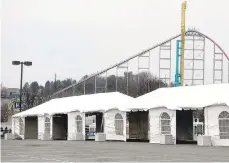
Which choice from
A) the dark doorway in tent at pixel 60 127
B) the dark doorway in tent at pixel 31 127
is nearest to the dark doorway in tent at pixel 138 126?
the dark doorway in tent at pixel 60 127

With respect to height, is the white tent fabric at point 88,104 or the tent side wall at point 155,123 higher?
the white tent fabric at point 88,104

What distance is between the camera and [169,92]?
36125 millimetres

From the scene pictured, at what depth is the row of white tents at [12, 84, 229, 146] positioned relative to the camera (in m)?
29.2

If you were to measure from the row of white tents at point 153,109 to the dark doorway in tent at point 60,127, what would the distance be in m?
0.43

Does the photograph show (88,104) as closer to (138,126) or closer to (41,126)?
(138,126)

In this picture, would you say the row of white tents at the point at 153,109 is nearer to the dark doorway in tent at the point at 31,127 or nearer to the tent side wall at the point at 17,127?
the dark doorway in tent at the point at 31,127

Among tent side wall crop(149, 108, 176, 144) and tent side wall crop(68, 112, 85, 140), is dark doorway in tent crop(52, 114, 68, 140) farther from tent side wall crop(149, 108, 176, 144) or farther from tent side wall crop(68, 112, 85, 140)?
tent side wall crop(149, 108, 176, 144)

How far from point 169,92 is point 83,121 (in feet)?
22.1

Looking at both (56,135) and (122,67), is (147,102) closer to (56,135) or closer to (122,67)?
(56,135)

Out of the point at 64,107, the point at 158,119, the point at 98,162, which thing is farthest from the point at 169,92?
the point at 98,162

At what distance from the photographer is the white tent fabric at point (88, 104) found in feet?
120

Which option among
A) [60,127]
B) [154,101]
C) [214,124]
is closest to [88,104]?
[60,127]

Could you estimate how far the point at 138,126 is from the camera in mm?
38969

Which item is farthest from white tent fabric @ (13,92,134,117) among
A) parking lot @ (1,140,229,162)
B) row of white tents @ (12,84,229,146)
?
parking lot @ (1,140,229,162)
